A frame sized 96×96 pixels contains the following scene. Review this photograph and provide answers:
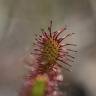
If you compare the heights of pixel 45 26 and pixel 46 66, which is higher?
pixel 45 26

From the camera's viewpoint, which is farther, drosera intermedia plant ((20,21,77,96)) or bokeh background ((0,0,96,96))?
bokeh background ((0,0,96,96))

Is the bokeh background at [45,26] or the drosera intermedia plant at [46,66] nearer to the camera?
the drosera intermedia plant at [46,66]

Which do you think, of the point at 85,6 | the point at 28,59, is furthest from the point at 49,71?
the point at 85,6

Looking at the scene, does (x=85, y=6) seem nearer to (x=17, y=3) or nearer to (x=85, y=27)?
(x=85, y=27)

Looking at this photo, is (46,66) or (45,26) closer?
(46,66)
